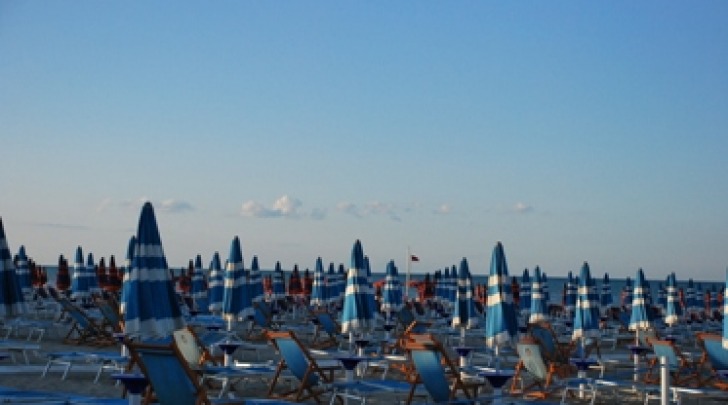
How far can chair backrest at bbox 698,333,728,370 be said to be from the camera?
10.6m

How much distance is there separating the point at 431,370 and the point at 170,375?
240cm

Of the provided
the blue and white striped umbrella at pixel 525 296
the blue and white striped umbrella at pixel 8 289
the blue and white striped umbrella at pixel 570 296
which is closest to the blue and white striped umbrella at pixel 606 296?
the blue and white striped umbrella at pixel 570 296

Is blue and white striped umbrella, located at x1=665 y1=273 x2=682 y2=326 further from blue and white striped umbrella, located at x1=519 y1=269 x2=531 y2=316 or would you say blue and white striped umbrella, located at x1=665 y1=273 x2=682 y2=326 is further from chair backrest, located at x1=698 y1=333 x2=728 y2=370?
chair backrest, located at x1=698 y1=333 x2=728 y2=370

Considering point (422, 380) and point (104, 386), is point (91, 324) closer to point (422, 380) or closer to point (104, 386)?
point (104, 386)

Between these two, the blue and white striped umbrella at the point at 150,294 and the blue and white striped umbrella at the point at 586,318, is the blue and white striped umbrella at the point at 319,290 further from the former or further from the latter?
the blue and white striped umbrella at the point at 150,294

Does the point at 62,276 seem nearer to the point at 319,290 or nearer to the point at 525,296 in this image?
the point at 319,290

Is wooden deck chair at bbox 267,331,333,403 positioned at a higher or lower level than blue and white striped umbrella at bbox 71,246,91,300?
lower

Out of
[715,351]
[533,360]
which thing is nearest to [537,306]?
[715,351]

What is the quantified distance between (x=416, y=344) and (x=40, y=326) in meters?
9.55

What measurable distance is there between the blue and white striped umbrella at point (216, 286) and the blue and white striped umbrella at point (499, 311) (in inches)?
254

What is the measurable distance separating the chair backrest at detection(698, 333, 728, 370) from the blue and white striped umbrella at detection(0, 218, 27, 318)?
7530 mm

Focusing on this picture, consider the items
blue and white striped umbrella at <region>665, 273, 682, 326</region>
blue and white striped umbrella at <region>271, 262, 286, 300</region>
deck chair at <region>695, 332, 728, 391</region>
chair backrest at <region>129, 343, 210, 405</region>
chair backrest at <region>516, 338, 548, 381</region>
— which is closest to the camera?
chair backrest at <region>129, 343, 210, 405</region>

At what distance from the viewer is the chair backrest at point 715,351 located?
10.6m

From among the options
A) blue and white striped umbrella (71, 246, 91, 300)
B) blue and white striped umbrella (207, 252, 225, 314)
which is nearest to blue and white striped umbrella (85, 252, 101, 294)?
blue and white striped umbrella (71, 246, 91, 300)
